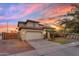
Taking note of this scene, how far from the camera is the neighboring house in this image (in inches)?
80.7

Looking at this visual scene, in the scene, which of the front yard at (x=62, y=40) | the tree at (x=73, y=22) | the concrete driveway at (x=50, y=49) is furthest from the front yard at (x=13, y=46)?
the tree at (x=73, y=22)

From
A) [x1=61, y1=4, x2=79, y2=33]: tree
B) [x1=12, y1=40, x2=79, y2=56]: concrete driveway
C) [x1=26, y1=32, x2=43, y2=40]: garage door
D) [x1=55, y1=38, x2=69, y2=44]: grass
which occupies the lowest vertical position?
[x1=12, y1=40, x2=79, y2=56]: concrete driveway

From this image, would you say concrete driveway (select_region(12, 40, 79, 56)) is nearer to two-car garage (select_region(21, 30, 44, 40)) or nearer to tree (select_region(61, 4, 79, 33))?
two-car garage (select_region(21, 30, 44, 40))

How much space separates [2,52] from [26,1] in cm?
68

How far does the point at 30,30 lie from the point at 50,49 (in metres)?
0.34

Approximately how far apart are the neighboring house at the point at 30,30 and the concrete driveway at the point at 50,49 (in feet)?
0.24

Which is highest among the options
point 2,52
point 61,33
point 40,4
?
point 40,4

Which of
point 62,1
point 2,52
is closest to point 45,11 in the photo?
point 62,1

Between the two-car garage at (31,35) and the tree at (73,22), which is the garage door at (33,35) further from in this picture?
the tree at (73,22)

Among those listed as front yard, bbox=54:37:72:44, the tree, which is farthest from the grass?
the tree

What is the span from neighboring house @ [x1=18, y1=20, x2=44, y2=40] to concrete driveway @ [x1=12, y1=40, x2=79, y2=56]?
73mm

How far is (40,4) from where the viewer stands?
206cm

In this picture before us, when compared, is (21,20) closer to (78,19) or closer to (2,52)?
(2,52)

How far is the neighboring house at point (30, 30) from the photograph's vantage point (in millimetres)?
2049
